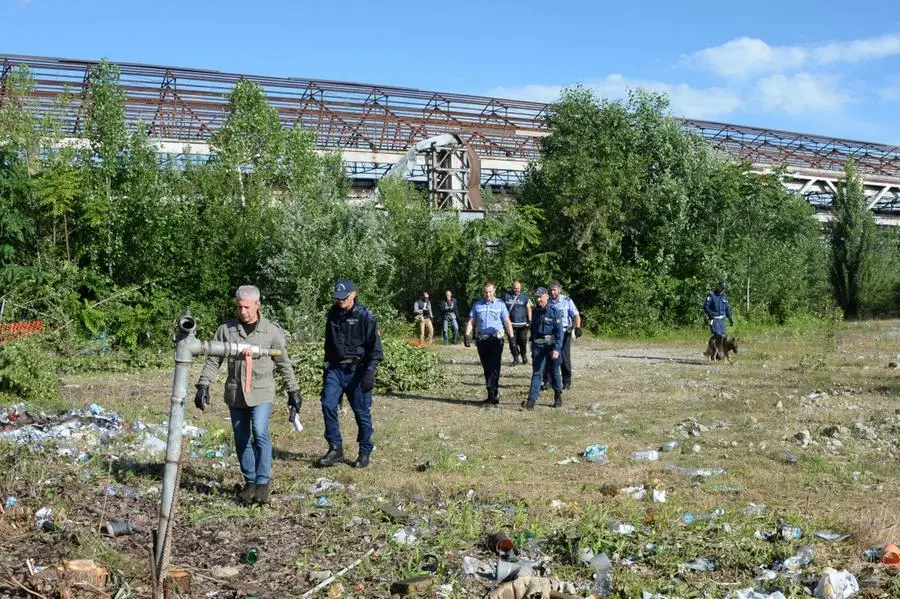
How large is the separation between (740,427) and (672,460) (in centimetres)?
233

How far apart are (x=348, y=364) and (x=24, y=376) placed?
6274 millimetres

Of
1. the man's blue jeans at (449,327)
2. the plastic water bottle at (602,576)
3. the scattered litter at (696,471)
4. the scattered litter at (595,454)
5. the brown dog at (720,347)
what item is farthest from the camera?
the man's blue jeans at (449,327)

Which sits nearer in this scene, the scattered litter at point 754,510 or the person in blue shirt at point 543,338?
the scattered litter at point 754,510

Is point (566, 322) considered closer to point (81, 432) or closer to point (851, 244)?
point (81, 432)

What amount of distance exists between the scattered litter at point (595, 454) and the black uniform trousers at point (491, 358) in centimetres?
363

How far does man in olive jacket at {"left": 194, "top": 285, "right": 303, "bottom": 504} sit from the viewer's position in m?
7.45

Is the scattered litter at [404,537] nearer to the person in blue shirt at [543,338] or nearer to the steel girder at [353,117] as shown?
the person in blue shirt at [543,338]

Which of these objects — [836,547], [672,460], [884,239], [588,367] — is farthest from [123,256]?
[884,239]

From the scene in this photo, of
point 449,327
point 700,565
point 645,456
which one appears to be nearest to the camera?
point 700,565

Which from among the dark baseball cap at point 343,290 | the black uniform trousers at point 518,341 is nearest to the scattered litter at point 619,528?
the dark baseball cap at point 343,290

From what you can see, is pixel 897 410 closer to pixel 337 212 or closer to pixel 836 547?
pixel 836 547

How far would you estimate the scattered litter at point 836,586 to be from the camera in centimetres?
536

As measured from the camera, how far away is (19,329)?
58.4 feet

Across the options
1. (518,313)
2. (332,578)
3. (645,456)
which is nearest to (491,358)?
(645,456)
